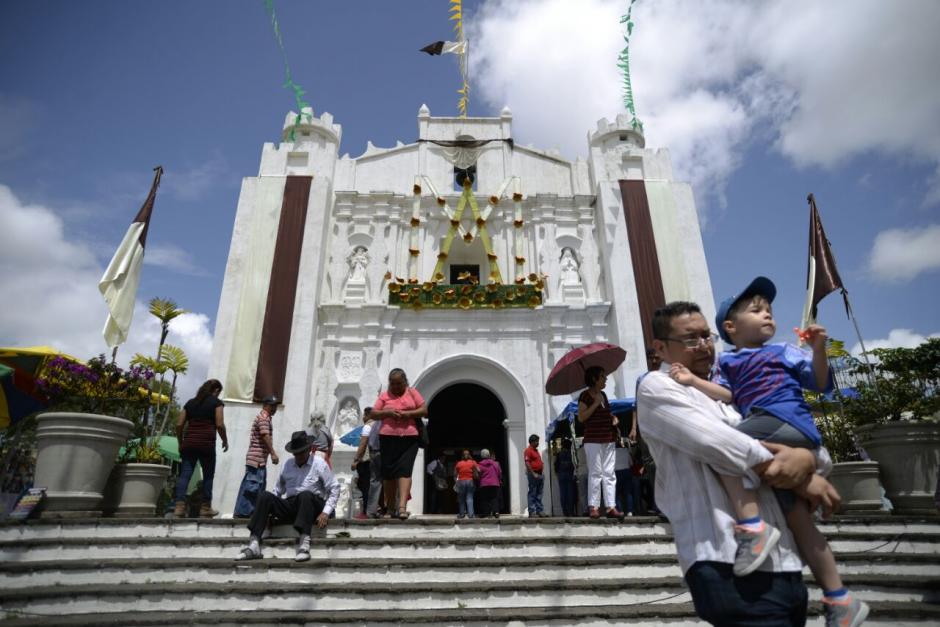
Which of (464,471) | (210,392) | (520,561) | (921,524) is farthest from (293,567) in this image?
(921,524)

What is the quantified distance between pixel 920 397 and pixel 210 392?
1099 cm

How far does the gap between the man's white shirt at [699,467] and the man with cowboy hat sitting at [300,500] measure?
4.42 meters

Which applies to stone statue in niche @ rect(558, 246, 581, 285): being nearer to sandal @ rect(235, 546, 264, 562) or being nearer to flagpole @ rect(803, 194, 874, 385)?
flagpole @ rect(803, 194, 874, 385)

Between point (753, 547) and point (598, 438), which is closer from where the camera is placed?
point (753, 547)

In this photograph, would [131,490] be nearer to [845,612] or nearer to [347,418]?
[347,418]

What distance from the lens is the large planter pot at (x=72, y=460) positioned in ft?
21.1

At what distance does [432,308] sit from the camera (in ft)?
42.5

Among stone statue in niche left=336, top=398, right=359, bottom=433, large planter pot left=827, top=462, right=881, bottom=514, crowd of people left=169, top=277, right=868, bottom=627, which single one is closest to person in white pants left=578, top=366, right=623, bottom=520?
large planter pot left=827, top=462, right=881, bottom=514

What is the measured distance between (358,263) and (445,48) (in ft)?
26.5

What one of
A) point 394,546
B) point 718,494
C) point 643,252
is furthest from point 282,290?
point 718,494

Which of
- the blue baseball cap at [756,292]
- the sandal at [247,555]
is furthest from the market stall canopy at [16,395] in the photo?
the blue baseball cap at [756,292]

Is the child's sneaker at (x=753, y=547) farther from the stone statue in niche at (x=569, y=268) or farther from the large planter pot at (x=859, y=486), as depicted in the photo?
the stone statue in niche at (x=569, y=268)

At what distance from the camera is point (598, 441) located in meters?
6.49

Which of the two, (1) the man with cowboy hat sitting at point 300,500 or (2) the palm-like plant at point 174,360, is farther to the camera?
(2) the palm-like plant at point 174,360
